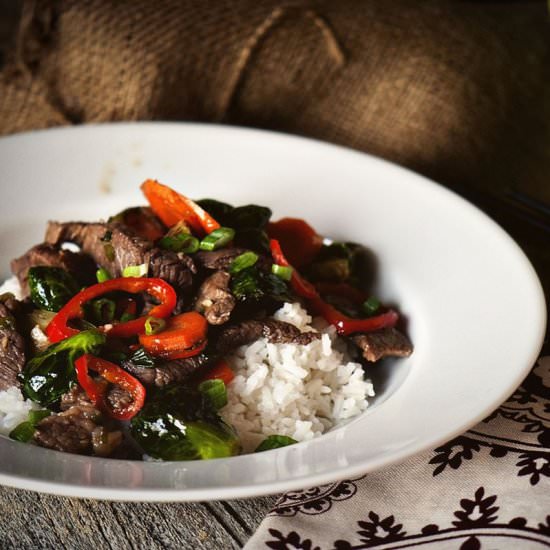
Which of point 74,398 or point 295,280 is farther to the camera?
point 295,280

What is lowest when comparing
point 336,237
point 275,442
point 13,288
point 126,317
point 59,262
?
point 336,237

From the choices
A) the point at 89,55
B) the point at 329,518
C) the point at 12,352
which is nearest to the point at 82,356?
the point at 12,352

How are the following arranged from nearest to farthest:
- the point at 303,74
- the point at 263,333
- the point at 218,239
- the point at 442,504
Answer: the point at 442,504 → the point at 263,333 → the point at 218,239 → the point at 303,74

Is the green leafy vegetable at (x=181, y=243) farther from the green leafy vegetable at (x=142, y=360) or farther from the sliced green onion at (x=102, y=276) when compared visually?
the green leafy vegetable at (x=142, y=360)

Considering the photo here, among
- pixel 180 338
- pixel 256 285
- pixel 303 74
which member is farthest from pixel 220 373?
pixel 303 74

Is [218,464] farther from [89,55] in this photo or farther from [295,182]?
[89,55]

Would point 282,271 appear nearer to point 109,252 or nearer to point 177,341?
point 177,341
